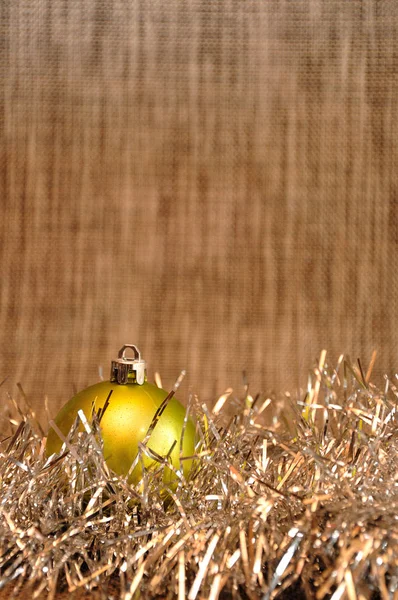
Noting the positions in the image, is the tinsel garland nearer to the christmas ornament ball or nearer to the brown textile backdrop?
the christmas ornament ball

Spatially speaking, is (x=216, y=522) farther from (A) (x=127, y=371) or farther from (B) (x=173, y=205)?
(B) (x=173, y=205)

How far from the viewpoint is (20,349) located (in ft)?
1.99

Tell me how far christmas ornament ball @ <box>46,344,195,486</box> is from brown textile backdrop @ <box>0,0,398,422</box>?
16 centimetres

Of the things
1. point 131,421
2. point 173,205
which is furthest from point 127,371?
point 173,205

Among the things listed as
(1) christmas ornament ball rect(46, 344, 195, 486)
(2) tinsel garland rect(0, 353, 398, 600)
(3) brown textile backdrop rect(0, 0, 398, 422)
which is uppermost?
(3) brown textile backdrop rect(0, 0, 398, 422)

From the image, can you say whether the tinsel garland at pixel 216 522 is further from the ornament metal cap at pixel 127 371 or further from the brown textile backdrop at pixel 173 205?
the brown textile backdrop at pixel 173 205

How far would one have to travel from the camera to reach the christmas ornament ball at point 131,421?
412 millimetres

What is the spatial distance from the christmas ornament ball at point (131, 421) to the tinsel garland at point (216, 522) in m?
0.01

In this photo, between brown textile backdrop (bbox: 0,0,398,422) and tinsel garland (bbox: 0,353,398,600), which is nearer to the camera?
tinsel garland (bbox: 0,353,398,600)

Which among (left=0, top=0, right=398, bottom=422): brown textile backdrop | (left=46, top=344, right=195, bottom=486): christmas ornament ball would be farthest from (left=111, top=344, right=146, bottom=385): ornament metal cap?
(left=0, top=0, right=398, bottom=422): brown textile backdrop

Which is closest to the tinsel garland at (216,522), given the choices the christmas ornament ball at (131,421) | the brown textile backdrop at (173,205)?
the christmas ornament ball at (131,421)

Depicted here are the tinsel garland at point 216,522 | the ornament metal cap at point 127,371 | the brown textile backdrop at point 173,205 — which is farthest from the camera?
the brown textile backdrop at point 173,205

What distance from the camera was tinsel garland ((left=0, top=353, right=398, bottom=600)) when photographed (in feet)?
1.06

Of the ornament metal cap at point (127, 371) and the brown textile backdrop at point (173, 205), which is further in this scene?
the brown textile backdrop at point (173, 205)
